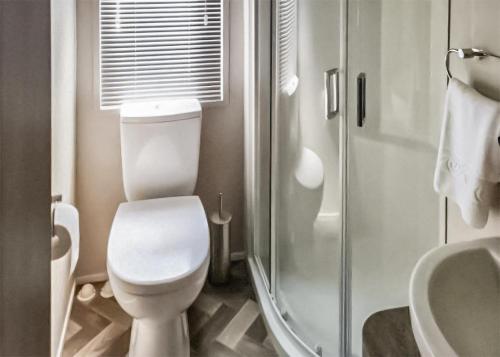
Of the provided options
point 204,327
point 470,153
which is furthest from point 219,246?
point 470,153

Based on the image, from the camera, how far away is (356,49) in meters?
1.64

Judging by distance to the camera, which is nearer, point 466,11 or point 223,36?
point 466,11

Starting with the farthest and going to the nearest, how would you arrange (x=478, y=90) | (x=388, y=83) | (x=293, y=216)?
(x=293, y=216) → (x=388, y=83) → (x=478, y=90)

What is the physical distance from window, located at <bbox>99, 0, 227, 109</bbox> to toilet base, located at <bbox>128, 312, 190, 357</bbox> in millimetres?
1165

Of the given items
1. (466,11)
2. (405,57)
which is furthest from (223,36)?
(466,11)

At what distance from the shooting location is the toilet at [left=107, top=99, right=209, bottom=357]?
1646 millimetres

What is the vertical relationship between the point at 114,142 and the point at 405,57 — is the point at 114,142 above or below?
below

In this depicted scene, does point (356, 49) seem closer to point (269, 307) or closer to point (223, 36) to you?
point (223, 36)

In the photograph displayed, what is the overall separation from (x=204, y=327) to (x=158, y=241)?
0.53 meters

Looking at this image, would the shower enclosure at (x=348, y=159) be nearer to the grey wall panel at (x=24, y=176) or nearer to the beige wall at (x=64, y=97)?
the beige wall at (x=64, y=97)

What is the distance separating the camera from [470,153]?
1011 mm

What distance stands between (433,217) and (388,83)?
0.50 meters

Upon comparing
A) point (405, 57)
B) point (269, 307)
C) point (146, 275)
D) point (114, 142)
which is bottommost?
point (269, 307)

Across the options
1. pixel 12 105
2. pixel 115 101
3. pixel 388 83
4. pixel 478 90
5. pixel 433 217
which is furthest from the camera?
pixel 115 101
